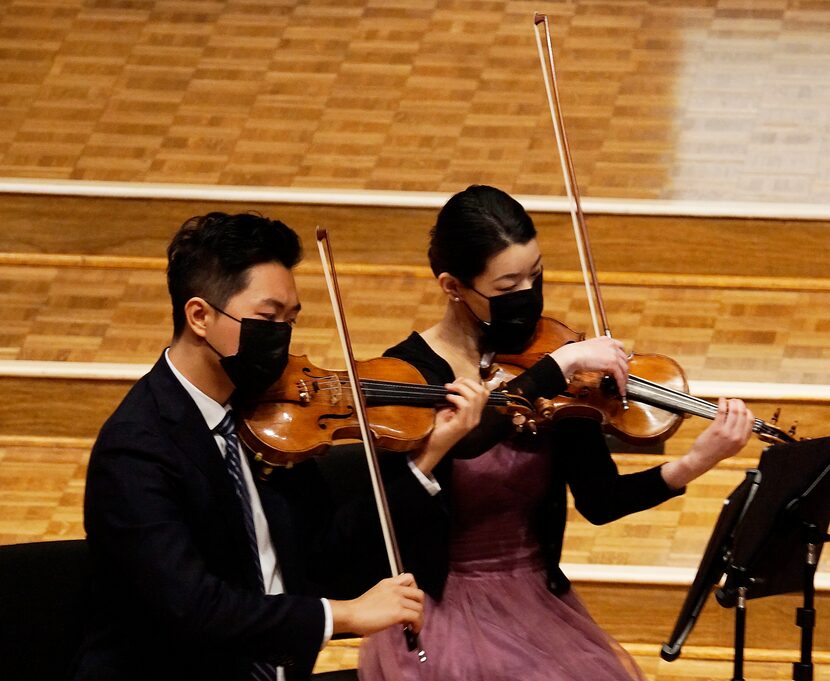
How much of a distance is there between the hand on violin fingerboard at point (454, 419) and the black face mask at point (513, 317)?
152mm

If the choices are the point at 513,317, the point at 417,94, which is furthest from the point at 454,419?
the point at 417,94

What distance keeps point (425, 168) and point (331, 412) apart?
6.52 ft

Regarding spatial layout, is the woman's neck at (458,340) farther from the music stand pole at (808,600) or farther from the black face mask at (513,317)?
the music stand pole at (808,600)

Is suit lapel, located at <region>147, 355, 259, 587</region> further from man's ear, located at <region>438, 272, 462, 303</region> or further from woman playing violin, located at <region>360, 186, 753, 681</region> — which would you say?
man's ear, located at <region>438, 272, 462, 303</region>

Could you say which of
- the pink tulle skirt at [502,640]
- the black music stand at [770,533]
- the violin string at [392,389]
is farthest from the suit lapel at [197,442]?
the black music stand at [770,533]

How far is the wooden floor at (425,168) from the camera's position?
328cm

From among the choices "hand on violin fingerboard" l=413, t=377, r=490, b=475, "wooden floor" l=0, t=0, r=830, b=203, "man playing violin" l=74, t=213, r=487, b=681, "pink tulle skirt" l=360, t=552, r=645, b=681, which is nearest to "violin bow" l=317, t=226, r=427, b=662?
"man playing violin" l=74, t=213, r=487, b=681

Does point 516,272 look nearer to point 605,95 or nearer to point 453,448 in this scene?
point 453,448

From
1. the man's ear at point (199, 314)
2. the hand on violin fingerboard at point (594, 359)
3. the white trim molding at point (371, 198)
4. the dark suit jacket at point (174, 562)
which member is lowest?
the white trim molding at point (371, 198)

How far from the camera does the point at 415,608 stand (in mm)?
1821

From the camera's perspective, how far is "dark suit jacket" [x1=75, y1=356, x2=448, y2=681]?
180cm

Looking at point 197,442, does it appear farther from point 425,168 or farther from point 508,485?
point 425,168

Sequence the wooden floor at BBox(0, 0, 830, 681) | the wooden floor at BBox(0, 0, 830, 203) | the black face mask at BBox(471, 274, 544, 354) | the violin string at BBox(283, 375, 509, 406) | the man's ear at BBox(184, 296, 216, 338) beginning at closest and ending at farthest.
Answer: the man's ear at BBox(184, 296, 216, 338) < the violin string at BBox(283, 375, 509, 406) < the black face mask at BBox(471, 274, 544, 354) < the wooden floor at BBox(0, 0, 830, 681) < the wooden floor at BBox(0, 0, 830, 203)

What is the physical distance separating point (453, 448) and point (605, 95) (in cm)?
215
